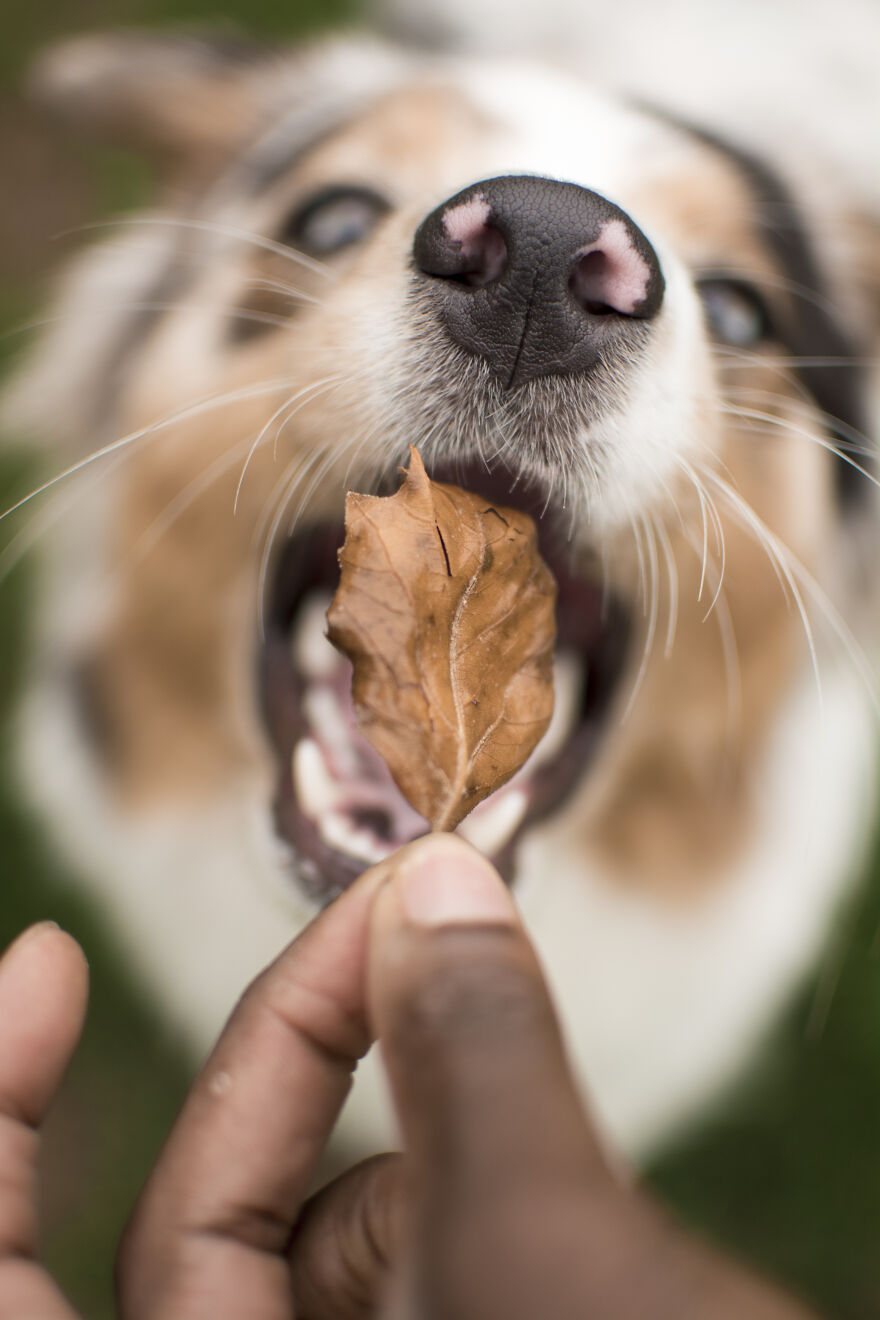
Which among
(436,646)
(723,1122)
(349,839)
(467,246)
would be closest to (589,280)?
(467,246)

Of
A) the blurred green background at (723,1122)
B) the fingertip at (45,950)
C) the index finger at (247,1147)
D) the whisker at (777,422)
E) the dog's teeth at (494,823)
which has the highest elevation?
the whisker at (777,422)

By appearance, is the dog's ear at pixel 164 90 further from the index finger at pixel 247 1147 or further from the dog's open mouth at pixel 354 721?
the index finger at pixel 247 1147

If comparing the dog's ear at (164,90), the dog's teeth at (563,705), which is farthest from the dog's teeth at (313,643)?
the dog's ear at (164,90)

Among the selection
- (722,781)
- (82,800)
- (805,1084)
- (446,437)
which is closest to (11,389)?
(82,800)

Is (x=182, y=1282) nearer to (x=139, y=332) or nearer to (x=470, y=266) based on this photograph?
(x=470, y=266)

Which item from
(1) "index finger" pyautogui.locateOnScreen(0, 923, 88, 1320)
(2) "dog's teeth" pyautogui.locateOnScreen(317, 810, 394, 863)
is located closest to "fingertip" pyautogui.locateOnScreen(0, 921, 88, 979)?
(1) "index finger" pyautogui.locateOnScreen(0, 923, 88, 1320)

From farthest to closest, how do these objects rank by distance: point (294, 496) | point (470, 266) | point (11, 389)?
point (11, 389) < point (294, 496) < point (470, 266)
